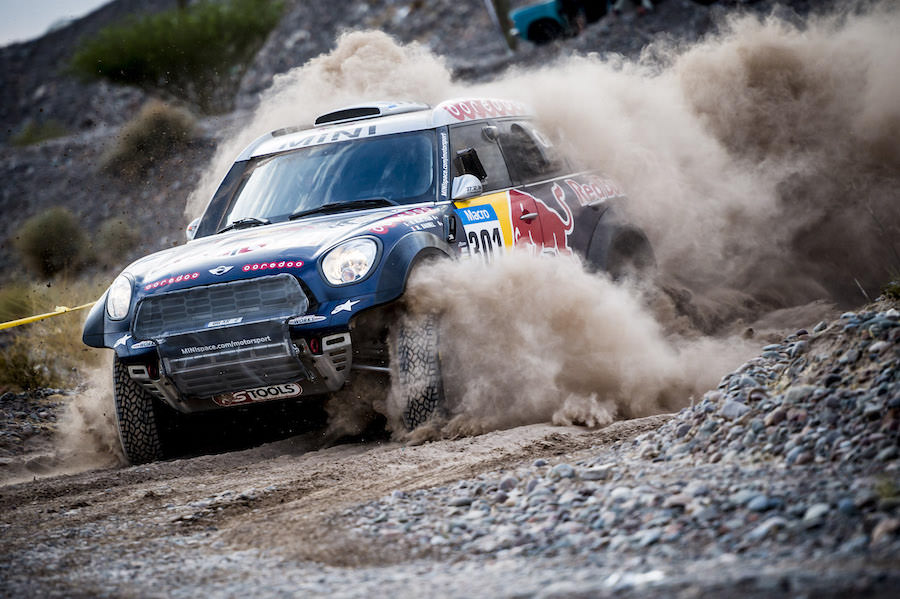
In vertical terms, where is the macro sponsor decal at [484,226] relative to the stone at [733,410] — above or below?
above

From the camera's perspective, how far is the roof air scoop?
7500 millimetres

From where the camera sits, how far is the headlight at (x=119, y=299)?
242 inches

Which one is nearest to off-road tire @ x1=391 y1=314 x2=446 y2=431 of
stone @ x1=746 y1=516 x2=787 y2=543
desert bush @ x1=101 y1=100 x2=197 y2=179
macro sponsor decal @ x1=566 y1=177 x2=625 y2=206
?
macro sponsor decal @ x1=566 y1=177 x2=625 y2=206

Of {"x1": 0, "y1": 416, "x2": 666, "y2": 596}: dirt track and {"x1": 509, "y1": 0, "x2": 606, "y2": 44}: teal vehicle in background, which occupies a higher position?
{"x1": 509, "y1": 0, "x2": 606, "y2": 44}: teal vehicle in background

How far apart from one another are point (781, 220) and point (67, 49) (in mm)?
47779

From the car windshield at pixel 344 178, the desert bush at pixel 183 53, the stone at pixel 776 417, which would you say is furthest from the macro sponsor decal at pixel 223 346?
the desert bush at pixel 183 53

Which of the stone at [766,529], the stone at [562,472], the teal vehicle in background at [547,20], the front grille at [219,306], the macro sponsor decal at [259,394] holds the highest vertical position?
the teal vehicle in background at [547,20]

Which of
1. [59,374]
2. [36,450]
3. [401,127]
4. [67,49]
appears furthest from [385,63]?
[67,49]

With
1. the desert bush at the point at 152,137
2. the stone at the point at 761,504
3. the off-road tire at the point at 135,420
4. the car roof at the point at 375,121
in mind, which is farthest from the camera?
the desert bush at the point at 152,137

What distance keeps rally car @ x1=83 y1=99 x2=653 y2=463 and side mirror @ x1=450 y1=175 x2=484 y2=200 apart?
11 millimetres

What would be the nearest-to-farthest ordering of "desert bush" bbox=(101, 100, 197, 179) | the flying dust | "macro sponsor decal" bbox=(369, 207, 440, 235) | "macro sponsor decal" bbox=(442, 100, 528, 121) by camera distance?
"macro sponsor decal" bbox=(369, 207, 440, 235) < "macro sponsor decal" bbox=(442, 100, 528, 121) < the flying dust < "desert bush" bbox=(101, 100, 197, 179)

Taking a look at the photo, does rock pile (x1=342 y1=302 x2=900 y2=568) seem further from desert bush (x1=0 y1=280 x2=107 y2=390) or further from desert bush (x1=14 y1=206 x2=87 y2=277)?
desert bush (x1=14 y1=206 x2=87 y2=277)

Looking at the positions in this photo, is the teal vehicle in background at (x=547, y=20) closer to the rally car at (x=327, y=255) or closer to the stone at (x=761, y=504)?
the rally car at (x=327, y=255)

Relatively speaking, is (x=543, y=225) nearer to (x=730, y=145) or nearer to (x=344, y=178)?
(x=344, y=178)
